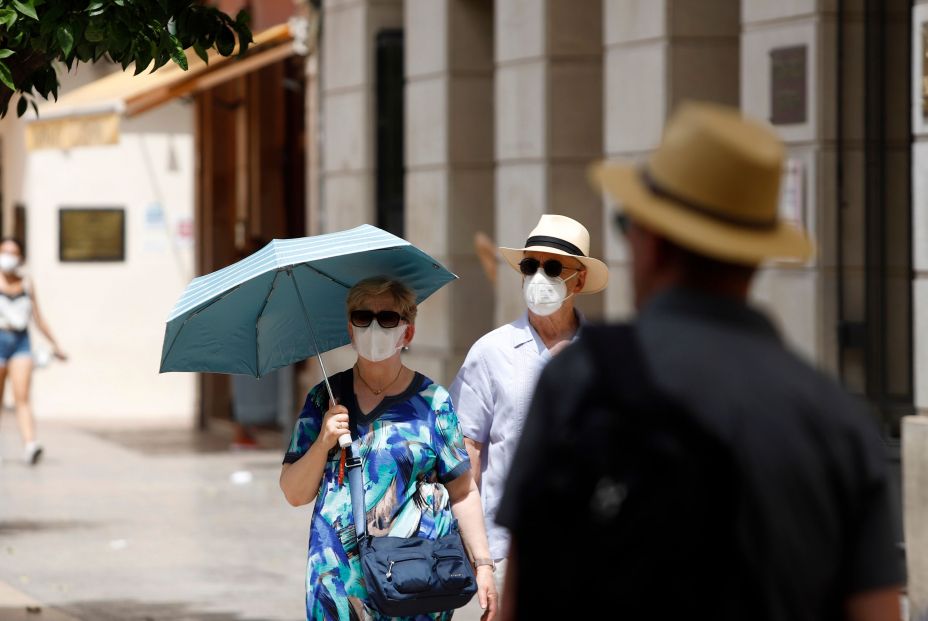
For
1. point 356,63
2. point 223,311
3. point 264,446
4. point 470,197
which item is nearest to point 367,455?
point 223,311

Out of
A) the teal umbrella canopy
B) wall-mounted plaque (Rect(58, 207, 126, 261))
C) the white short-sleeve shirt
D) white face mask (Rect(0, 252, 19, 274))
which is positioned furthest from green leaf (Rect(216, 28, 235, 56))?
wall-mounted plaque (Rect(58, 207, 126, 261))

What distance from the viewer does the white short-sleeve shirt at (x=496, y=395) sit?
20.6ft

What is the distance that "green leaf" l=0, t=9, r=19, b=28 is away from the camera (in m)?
6.38

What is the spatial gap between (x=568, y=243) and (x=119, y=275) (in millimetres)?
16359

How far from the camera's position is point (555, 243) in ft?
21.6

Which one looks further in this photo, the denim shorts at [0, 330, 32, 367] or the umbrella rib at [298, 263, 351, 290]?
the denim shorts at [0, 330, 32, 367]

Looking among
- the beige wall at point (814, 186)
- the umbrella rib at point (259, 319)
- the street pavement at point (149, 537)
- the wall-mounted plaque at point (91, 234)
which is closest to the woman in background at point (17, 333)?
the street pavement at point (149, 537)

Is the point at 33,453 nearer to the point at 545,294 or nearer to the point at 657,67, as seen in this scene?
the point at 657,67

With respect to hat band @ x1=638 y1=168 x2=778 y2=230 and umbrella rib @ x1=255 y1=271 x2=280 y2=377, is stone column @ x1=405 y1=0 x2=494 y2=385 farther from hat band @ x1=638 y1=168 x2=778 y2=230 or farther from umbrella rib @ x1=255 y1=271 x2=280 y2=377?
hat band @ x1=638 y1=168 x2=778 y2=230

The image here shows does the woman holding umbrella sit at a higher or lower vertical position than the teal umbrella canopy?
lower

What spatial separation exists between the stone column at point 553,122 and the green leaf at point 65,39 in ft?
22.0

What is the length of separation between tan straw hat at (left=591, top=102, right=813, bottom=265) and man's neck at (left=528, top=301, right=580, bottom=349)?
3611 mm

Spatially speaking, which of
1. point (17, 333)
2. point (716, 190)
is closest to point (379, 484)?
point (716, 190)

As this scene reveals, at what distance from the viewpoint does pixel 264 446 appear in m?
18.3
